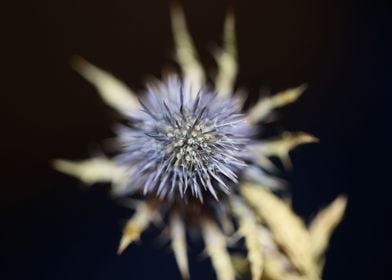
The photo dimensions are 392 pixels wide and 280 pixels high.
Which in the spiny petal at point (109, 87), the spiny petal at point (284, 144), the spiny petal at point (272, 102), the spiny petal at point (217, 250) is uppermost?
the spiny petal at point (109, 87)

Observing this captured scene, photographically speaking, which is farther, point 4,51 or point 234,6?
point 234,6

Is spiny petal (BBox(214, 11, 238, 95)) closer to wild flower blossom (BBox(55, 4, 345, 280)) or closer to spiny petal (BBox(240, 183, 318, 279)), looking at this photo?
wild flower blossom (BBox(55, 4, 345, 280))

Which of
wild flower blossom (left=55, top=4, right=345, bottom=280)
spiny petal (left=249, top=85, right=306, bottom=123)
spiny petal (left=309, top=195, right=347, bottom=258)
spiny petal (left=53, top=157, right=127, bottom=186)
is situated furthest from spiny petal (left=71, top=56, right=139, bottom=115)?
spiny petal (left=309, top=195, right=347, bottom=258)

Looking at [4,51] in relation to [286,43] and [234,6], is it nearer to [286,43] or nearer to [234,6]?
[234,6]

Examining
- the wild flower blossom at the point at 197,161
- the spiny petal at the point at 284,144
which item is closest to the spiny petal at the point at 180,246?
the wild flower blossom at the point at 197,161

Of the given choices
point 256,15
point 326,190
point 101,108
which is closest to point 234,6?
point 256,15

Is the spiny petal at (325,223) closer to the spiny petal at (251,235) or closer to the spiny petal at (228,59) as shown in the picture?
the spiny petal at (251,235)
